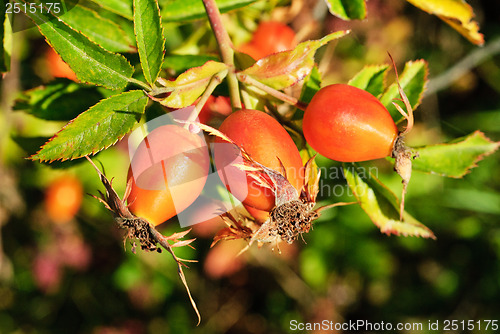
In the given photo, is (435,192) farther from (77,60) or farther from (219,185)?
(77,60)

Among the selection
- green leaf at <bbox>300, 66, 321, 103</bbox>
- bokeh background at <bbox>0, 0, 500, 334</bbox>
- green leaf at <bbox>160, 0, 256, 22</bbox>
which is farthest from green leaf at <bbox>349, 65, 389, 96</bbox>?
bokeh background at <bbox>0, 0, 500, 334</bbox>

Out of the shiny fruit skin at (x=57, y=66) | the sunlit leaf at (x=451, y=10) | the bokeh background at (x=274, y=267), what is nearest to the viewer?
the sunlit leaf at (x=451, y=10)

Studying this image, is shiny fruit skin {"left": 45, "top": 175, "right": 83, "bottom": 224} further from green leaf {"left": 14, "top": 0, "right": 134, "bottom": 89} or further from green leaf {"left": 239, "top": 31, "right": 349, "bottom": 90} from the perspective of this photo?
green leaf {"left": 239, "top": 31, "right": 349, "bottom": 90}

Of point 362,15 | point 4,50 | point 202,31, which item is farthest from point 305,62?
point 4,50

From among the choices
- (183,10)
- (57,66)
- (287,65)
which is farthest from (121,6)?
(57,66)

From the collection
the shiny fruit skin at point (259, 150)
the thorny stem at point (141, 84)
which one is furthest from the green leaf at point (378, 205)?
the thorny stem at point (141, 84)

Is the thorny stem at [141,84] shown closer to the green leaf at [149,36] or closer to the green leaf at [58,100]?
the green leaf at [149,36]

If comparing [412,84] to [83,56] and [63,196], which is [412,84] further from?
[63,196]
